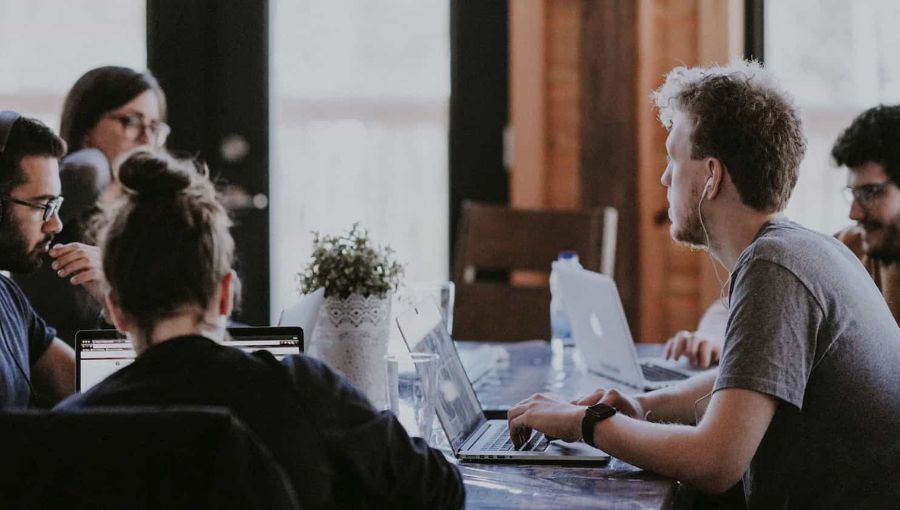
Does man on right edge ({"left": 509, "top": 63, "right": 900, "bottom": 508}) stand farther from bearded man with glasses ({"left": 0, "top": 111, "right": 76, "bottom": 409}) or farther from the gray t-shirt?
bearded man with glasses ({"left": 0, "top": 111, "right": 76, "bottom": 409})

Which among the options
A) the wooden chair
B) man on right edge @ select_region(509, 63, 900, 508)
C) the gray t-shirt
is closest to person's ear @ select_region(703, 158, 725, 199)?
man on right edge @ select_region(509, 63, 900, 508)

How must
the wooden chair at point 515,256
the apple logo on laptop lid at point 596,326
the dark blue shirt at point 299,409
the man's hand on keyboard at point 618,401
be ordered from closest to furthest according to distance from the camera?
1. the dark blue shirt at point 299,409
2. the man's hand on keyboard at point 618,401
3. the apple logo on laptop lid at point 596,326
4. the wooden chair at point 515,256

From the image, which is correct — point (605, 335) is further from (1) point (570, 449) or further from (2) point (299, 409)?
(2) point (299, 409)

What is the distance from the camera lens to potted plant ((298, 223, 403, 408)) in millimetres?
1905

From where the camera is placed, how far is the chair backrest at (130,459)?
3.25 feet

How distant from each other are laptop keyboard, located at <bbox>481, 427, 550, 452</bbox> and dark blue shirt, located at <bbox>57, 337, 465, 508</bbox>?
0.41 meters

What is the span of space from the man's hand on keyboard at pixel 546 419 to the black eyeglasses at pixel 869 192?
108 centimetres

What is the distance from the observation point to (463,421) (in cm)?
176

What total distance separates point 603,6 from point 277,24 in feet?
4.12

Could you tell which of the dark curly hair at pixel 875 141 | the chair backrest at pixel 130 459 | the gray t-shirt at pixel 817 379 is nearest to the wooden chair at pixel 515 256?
the dark curly hair at pixel 875 141

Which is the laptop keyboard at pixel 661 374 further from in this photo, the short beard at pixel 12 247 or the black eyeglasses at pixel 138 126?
the black eyeglasses at pixel 138 126

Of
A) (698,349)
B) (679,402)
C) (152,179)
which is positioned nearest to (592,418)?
(679,402)

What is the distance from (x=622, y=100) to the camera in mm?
3799

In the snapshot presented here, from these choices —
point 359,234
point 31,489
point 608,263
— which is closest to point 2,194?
point 359,234
